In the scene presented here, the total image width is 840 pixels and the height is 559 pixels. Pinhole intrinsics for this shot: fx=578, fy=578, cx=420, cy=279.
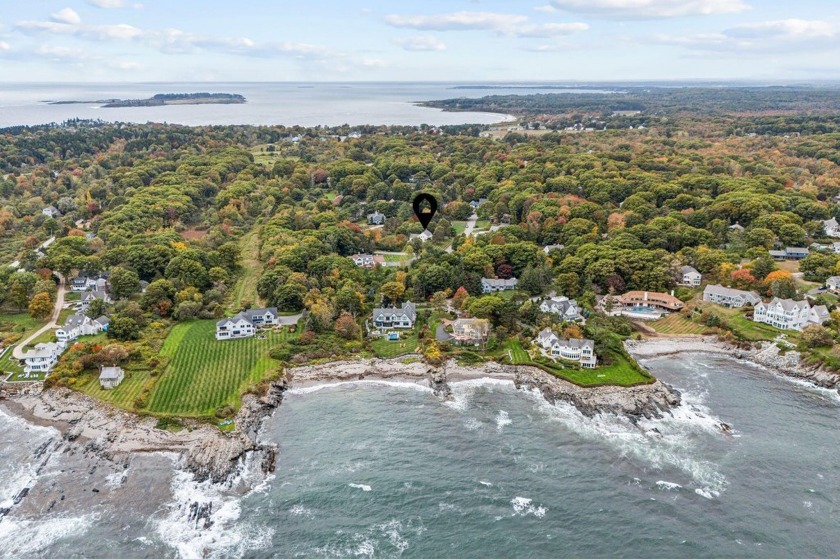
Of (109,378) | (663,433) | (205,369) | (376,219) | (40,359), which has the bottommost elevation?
(663,433)

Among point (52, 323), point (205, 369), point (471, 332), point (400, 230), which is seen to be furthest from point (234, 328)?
point (400, 230)

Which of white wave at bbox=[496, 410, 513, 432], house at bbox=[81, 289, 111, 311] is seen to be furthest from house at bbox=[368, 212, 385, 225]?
white wave at bbox=[496, 410, 513, 432]

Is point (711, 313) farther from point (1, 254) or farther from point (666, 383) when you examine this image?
point (1, 254)

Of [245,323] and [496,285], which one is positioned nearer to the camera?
[245,323]

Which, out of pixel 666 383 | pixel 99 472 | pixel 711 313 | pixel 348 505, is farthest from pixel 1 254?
pixel 711 313

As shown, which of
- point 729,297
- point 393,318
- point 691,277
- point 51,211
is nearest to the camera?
point 393,318

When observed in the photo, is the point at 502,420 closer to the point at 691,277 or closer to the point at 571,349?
the point at 571,349

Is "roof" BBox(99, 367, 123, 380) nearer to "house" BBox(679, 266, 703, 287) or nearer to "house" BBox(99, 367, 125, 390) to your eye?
"house" BBox(99, 367, 125, 390)
